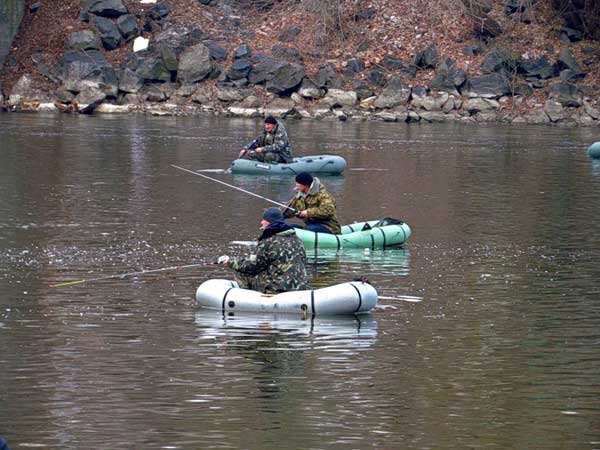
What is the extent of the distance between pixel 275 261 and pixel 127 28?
3474 cm

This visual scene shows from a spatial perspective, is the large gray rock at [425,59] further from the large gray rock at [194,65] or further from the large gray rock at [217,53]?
the large gray rock at [194,65]

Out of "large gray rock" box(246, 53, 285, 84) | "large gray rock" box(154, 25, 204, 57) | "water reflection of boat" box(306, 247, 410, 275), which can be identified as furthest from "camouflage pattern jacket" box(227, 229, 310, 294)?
"large gray rock" box(154, 25, 204, 57)

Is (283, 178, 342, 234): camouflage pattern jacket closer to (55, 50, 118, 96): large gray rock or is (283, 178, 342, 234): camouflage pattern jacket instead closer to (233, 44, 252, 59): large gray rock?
(55, 50, 118, 96): large gray rock

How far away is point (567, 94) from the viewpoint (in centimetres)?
4572

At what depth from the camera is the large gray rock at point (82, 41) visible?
154ft

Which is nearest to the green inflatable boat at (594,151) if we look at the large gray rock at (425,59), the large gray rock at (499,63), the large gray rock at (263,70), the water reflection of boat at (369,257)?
the large gray rock at (499,63)

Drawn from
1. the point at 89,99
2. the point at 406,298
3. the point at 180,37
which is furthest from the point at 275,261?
the point at 180,37

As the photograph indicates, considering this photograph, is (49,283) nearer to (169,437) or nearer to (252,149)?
(169,437)

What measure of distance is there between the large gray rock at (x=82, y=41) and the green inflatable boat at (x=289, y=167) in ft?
64.4

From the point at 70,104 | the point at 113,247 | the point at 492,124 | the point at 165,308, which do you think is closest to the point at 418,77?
the point at 492,124

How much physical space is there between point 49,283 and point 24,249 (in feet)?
8.06

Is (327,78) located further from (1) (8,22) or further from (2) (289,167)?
(2) (289,167)

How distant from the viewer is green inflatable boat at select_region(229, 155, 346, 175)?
93.4ft

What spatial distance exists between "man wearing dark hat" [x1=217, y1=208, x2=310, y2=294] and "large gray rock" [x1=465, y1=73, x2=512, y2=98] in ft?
105
